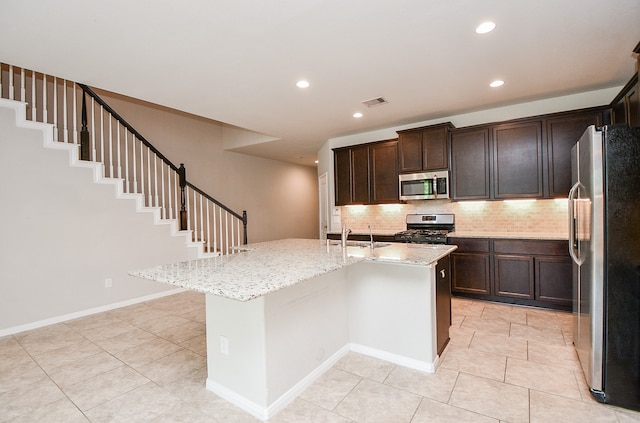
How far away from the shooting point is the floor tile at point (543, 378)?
2.13 meters

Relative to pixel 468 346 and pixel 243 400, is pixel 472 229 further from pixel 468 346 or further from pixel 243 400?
pixel 243 400

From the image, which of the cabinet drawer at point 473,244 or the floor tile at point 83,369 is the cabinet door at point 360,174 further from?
the floor tile at point 83,369

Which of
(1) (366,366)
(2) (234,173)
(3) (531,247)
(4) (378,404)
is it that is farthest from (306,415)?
(2) (234,173)

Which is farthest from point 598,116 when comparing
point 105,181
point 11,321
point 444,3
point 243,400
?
point 11,321

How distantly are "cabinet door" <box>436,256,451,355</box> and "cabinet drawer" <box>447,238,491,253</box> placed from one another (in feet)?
4.76

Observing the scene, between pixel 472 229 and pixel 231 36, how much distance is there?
411 cm

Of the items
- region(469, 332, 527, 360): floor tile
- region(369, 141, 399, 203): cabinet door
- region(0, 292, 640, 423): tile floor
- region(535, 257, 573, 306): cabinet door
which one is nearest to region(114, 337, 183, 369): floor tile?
region(0, 292, 640, 423): tile floor

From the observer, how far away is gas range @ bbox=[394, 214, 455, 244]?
4.35m

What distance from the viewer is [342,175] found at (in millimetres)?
5625

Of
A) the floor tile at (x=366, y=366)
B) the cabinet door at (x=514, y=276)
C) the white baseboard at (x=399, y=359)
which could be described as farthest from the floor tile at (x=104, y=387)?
the cabinet door at (x=514, y=276)

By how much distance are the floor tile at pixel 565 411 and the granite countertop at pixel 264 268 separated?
109 centimetres

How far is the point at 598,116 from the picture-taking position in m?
3.62

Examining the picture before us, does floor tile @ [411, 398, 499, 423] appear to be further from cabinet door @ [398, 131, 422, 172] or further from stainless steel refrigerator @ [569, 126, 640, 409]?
cabinet door @ [398, 131, 422, 172]

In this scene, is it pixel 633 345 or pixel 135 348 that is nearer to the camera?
pixel 633 345
